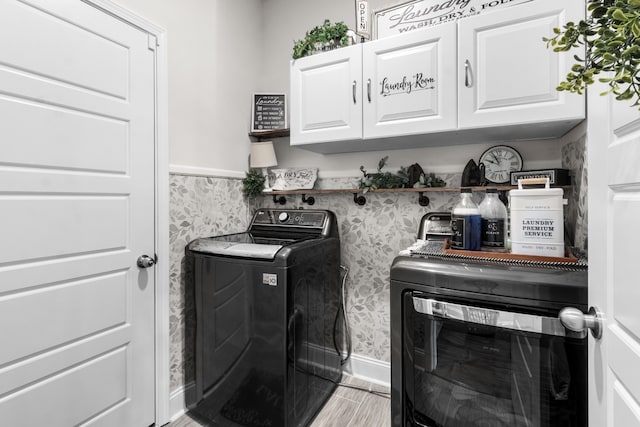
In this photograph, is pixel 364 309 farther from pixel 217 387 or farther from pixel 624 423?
pixel 624 423

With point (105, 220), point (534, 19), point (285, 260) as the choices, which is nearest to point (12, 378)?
point (105, 220)

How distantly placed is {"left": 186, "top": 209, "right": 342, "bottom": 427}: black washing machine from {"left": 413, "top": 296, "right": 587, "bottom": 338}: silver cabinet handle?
665 mm

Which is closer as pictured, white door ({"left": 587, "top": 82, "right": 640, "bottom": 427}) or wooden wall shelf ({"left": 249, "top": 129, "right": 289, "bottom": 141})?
white door ({"left": 587, "top": 82, "right": 640, "bottom": 427})

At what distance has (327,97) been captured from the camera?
1.82 metres

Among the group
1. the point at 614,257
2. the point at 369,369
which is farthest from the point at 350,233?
the point at 614,257

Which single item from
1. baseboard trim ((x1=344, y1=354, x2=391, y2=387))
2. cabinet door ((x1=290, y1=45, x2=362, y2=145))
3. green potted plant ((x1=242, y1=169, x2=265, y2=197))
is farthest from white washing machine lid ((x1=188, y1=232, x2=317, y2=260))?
baseboard trim ((x1=344, y1=354, x2=391, y2=387))

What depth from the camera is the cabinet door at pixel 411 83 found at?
58.6 inches

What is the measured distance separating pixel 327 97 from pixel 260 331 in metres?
1.36

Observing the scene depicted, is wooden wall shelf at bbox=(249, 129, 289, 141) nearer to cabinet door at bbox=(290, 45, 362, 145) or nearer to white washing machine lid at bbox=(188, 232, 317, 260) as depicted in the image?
cabinet door at bbox=(290, 45, 362, 145)

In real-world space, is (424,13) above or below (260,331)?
above

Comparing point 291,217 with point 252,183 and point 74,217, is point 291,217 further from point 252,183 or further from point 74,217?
point 74,217

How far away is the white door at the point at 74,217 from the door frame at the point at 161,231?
4cm

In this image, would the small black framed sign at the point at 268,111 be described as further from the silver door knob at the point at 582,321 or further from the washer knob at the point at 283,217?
the silver door knob at the point at 582,321

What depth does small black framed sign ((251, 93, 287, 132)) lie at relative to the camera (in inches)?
91.0
